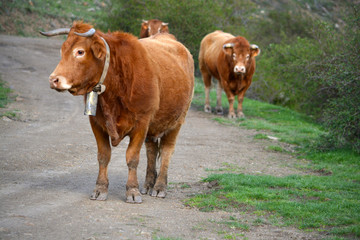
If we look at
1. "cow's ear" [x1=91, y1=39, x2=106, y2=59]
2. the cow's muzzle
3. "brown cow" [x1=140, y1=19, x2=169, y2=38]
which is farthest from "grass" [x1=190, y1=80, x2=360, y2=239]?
"brown cow" [x1=140, y1=19, x2=169, y2=38]

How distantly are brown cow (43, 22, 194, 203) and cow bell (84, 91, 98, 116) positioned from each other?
0.18 feet

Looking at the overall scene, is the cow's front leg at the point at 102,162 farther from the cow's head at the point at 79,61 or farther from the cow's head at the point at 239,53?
the cow's head at the point at 239,53

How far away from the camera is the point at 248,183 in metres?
8.22

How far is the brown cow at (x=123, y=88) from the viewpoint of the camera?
6160 millimetres

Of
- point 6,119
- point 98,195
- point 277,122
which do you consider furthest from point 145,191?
point 277,122

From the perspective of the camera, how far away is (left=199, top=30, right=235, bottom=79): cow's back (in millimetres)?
17344

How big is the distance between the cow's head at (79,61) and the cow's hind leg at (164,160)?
5.93ft

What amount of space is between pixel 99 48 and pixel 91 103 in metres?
0.66

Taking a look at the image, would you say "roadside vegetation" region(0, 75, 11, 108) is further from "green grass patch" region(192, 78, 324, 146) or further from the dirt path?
"green grass patch" region(192, 78, 324, 146)

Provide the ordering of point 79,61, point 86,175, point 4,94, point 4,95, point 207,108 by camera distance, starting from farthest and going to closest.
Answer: point 207,108, point 4,94, point 4,95, point 86,175, point 79,61

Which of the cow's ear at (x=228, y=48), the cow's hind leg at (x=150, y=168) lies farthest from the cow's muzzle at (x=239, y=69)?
the cow's hind leg at (x=150, y=168)

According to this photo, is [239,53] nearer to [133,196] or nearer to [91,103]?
[133,196]

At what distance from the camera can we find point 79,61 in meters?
6.15

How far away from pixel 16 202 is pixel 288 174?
5308 mm
